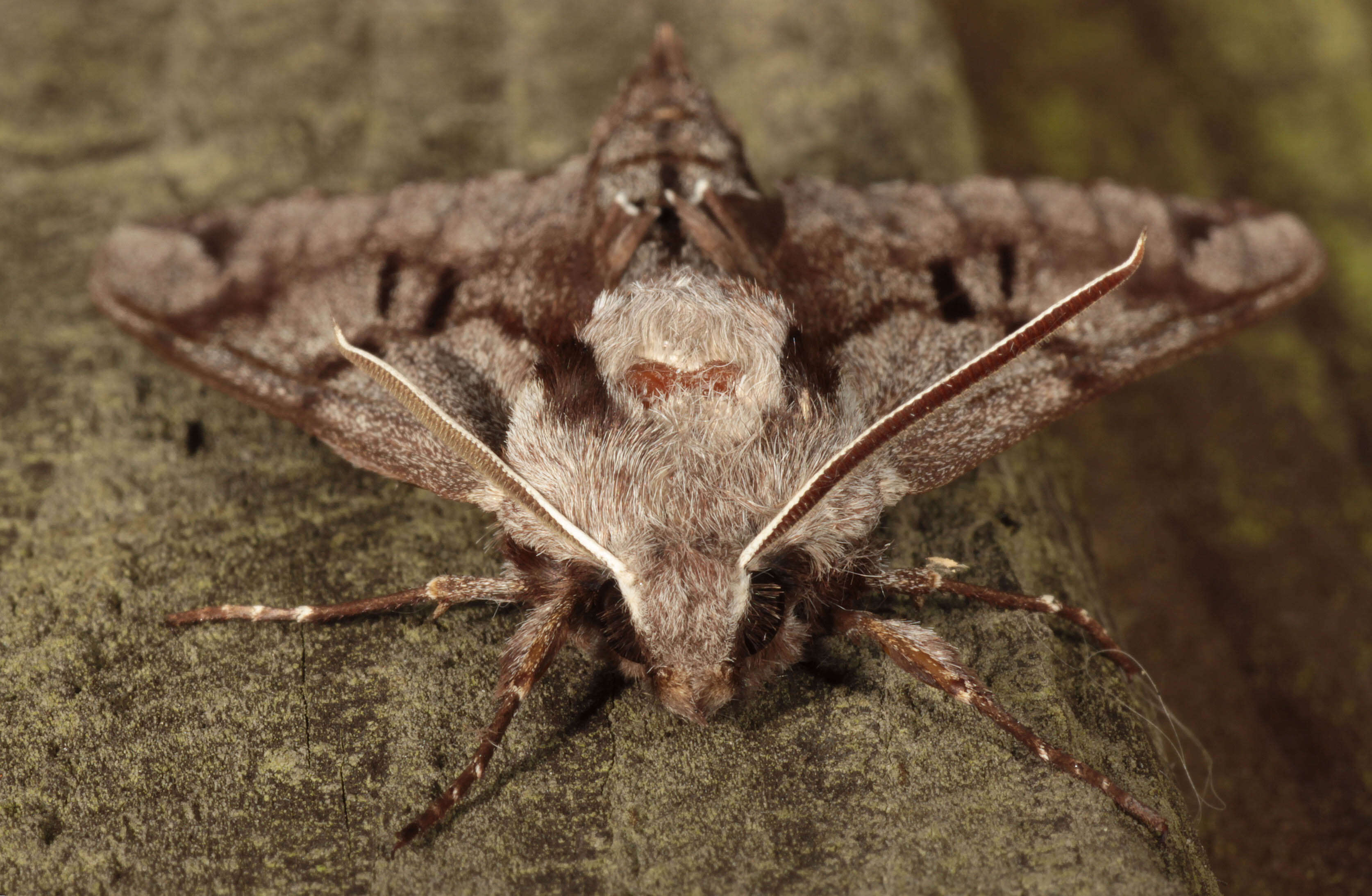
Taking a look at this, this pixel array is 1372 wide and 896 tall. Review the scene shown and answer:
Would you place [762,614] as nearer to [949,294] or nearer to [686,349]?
[686,349]

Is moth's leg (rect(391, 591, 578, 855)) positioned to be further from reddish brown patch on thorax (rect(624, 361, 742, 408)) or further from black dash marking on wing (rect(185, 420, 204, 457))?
black dash marking on wing (rect(185, 420, 204, 457))

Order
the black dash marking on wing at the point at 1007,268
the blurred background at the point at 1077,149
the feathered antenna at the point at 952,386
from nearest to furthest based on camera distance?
the feathered antenna at the point at 952,386 → the black dash marking on wing at the point at 1007,268 → the blurred background at the point at 1077,149

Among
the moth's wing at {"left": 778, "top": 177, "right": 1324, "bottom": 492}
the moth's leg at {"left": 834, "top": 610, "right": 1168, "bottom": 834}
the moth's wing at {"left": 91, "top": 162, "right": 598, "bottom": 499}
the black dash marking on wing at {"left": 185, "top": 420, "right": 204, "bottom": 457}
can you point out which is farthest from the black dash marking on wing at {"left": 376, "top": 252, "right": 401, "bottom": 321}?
the moth's leg at {"left": 834, "top": 610, "right": 1168, "bottom": 834}

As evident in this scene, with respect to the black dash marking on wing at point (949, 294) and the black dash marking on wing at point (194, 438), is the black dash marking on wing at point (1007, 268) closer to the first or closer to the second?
the black dash marking on wing at point (949, 294)

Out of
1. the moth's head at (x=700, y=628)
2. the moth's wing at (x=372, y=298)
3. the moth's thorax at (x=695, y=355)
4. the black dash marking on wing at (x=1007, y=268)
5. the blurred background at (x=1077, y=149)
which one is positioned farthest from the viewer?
the blurred background at (x=1077, y=149)

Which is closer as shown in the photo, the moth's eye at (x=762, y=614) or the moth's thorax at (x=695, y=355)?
the moth's eye at (x=762, y=614)

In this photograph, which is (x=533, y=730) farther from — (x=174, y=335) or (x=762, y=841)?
(x=174, y=335)

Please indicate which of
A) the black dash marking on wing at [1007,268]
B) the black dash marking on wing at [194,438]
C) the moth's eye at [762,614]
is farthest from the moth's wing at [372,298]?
the black dash marking on wing at [1007,268]
